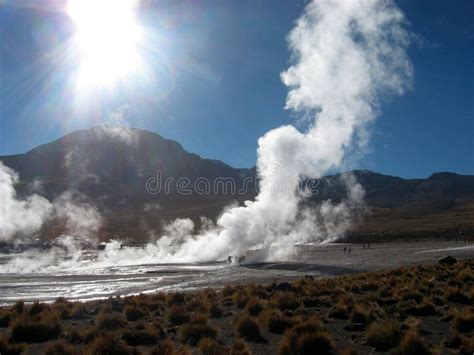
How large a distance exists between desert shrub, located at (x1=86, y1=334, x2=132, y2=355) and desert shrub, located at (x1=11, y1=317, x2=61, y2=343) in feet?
10.4

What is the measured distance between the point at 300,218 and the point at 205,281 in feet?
255

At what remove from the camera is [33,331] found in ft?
43.2

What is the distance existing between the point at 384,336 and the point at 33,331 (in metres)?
9.12

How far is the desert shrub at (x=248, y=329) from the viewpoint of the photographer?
42.0 feet

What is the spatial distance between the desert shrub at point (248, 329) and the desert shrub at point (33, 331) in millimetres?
4972

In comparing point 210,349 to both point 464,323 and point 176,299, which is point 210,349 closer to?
point 464,323

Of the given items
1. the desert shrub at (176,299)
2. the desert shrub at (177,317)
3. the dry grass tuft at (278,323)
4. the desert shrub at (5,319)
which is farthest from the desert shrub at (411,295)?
the desert shrub at (5,319)

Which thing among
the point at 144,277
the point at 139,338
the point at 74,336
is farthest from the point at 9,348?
the point at 144,277

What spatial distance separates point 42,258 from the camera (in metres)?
57.5

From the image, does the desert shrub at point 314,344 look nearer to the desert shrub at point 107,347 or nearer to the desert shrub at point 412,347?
the desert shrub at point 412,347

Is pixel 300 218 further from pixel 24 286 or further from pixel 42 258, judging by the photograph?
pixel 24 286

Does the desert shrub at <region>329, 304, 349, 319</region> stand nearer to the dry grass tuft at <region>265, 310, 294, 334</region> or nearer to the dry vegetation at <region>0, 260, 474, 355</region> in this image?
the dry vegetation at <region>0, 260, 474, 355</region>

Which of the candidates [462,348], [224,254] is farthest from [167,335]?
[224,254]

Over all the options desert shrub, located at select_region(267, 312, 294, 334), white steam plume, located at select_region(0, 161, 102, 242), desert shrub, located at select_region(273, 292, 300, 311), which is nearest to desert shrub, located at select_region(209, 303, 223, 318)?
desert shrub, located at select_region(273, 292, 300, 311)
